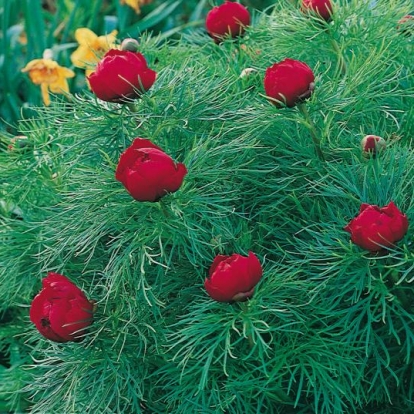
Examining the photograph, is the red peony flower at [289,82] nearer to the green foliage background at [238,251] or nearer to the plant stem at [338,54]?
the green foliage background at [238,251]

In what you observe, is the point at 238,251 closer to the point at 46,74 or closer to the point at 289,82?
the point at 289,82

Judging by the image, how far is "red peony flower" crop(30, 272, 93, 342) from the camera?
42.7 inches

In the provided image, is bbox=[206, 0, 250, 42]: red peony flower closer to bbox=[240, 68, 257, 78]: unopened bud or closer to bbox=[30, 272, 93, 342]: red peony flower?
bbox=[240, 68, 257, 78]: unopened bud

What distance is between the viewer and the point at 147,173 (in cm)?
99

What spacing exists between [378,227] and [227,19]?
2.10ft

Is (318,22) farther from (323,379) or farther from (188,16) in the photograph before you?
(188,16)

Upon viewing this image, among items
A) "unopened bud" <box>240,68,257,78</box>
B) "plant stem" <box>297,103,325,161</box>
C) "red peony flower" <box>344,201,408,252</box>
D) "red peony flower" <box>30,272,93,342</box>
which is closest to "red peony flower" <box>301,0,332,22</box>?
"unopened bud" <box>240,68,257,78</box>

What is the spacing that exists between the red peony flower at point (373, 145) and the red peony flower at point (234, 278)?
24 cm

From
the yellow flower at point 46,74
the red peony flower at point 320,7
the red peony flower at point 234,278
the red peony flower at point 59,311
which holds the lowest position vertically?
the yellow flower at point 46,74

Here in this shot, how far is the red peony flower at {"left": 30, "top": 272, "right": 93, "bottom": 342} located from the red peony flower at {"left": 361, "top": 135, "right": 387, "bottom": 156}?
1.40ft

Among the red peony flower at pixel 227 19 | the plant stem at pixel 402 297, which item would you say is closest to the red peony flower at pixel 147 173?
the plant stem at pixel 402 297

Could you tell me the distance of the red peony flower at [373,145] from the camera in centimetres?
112

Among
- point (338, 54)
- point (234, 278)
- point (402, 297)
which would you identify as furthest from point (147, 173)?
point (338, 54)

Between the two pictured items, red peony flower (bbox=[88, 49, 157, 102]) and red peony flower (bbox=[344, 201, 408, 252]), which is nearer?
red peony flower (bbox=[344, 201, 408, 252])
